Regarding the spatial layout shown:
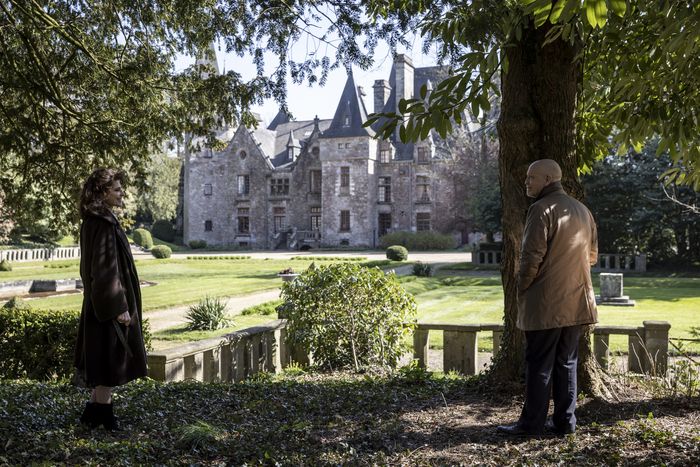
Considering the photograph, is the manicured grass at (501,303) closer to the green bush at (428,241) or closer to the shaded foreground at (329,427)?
the shaded foreground at (329,427)

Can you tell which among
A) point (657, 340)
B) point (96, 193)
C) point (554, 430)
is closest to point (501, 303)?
point (657, 340)

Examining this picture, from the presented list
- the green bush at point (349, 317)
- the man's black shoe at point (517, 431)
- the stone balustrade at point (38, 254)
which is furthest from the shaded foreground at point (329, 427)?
the stone balustrade at point (38, 254)

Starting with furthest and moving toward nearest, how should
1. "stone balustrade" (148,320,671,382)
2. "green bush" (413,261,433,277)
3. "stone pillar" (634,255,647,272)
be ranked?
"stone pillar" (634,255,647,272), "green bush" (413,261,433,277), "stone balustrade" (148,320,671,382)

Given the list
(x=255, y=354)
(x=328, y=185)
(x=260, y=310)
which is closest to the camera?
(x=255, y=354)

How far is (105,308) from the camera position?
376cm

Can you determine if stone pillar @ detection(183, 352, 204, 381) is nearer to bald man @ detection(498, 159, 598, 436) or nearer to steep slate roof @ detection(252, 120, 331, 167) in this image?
bald man @ detection(498, 159, 598, 436)

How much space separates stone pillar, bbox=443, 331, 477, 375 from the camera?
6.64m

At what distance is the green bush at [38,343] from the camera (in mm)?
6418

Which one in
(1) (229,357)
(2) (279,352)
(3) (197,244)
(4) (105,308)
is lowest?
(2) (279,352)

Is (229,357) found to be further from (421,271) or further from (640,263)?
(640,263)

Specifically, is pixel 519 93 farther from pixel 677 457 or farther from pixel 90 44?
pixel 90 44

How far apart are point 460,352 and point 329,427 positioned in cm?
308

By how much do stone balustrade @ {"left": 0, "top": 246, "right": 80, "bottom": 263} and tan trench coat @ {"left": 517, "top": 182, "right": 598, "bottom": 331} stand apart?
2796 cm

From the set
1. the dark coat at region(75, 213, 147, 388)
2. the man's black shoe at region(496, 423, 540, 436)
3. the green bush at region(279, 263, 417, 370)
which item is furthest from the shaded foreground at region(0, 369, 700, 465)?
the green bush at region(279, 263, 417, 370)
